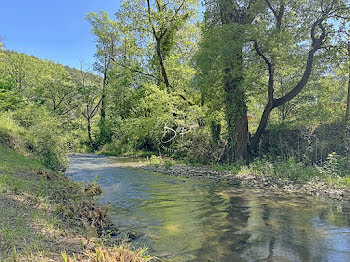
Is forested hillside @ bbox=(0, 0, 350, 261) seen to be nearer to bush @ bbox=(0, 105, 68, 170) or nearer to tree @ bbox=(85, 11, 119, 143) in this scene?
bush @ bbox=(0, 105, 68, 170)

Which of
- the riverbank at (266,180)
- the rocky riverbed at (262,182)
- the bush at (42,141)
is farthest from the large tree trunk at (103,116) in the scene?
the rocky riverbed at (262,182)

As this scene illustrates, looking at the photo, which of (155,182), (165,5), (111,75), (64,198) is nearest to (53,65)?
(111,75)

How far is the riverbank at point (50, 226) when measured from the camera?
10.6 ft

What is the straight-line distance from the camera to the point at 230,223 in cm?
598

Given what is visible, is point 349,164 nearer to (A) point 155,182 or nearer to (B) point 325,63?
(B) point 325,63

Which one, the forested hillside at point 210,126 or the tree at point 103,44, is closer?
the forested hillside at point 210,126

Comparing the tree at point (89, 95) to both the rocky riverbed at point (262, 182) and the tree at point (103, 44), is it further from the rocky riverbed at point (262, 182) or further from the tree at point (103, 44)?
the rocky riverbed at point (262, 182)

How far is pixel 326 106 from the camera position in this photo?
1398cm

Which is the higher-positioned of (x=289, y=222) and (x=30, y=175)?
(x=30, y=175)

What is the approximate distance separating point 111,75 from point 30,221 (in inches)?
970

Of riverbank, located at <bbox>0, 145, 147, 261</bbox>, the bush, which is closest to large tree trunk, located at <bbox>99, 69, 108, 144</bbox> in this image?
the bush

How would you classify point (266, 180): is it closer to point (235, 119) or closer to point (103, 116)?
point (235, 119)

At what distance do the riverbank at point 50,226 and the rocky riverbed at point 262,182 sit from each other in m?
6.29

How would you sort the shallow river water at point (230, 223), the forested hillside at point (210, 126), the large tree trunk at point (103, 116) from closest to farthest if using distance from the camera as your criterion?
the shallow river water at point (230, 223) < the forested hillside at point (210, 126) < the large tree trunk at point (103, 116)
